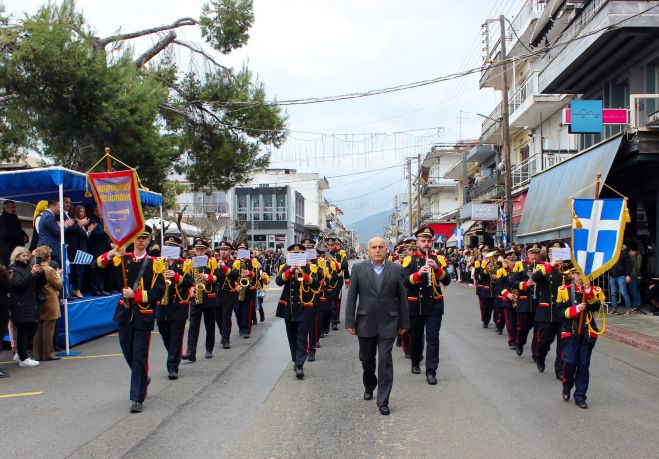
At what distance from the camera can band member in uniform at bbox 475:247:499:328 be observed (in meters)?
12.8

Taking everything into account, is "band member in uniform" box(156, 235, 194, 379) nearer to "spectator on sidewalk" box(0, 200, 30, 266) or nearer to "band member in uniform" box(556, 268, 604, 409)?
"band member in uniform" box(556, 268, 604, 409)

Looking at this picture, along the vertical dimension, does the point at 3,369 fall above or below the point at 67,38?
below

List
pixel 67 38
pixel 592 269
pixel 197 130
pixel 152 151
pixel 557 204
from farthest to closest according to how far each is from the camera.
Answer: pixel 197 130
pixel 557 204
pixel 152 151
pixel 67 38
pixel 592 269

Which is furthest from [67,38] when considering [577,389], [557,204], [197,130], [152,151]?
[557,204]

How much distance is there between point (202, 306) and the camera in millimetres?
10234

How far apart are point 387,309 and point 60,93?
11041 mm

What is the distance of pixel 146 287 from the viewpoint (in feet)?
23.0

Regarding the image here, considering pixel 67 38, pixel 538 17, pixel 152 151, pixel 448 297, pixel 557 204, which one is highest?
pixel 538 17

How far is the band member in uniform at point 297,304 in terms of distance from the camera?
863 cm

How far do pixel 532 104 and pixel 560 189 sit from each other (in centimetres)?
764

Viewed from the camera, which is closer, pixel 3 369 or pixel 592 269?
pixel 592 269

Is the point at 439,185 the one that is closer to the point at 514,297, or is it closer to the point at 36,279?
the point at 514,297

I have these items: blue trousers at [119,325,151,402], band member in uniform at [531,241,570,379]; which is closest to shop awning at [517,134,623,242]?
band member in uniform at [531,241,570,379]

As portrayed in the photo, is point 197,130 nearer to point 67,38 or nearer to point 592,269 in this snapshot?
point 67,38
